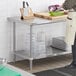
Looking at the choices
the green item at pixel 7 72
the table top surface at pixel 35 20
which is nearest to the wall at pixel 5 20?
the table top surface at pixel 35 20

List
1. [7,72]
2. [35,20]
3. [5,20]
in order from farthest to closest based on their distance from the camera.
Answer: [5,20] → [35,20] → [7,72]

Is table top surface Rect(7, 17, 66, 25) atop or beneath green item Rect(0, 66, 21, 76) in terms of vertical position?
atop

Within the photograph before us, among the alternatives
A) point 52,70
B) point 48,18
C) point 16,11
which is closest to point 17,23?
point 16,11

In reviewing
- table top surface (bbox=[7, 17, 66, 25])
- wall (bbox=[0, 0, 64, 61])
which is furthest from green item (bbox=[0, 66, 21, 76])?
wall (bbox=[0, 0, 64, 61])

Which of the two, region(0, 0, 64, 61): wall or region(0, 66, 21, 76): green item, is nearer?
region(0, 66, 21, 76): green item

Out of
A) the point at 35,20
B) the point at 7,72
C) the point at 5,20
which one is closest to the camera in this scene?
the point at 7,72

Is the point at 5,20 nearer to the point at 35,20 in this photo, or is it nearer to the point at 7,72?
the point at 35,20

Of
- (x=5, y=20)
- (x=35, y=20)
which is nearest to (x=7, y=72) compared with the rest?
(x=35, y=20)

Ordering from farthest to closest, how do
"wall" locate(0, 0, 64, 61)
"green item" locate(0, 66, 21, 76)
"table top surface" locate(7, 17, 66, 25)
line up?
"wall" locate(0, 0, 64, 61) < "table top surface" locate(7, 17, 66, 25) < "green item" locate(0, 66, 21, 76)

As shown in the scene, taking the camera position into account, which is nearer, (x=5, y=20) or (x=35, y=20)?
(x=35, y=20)

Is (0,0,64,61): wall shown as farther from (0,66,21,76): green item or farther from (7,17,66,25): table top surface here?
(0,66,21,76): green item

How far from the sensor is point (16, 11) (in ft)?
12.2

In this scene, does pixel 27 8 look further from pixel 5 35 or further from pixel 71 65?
pixel 71 65

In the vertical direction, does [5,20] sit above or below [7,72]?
above
